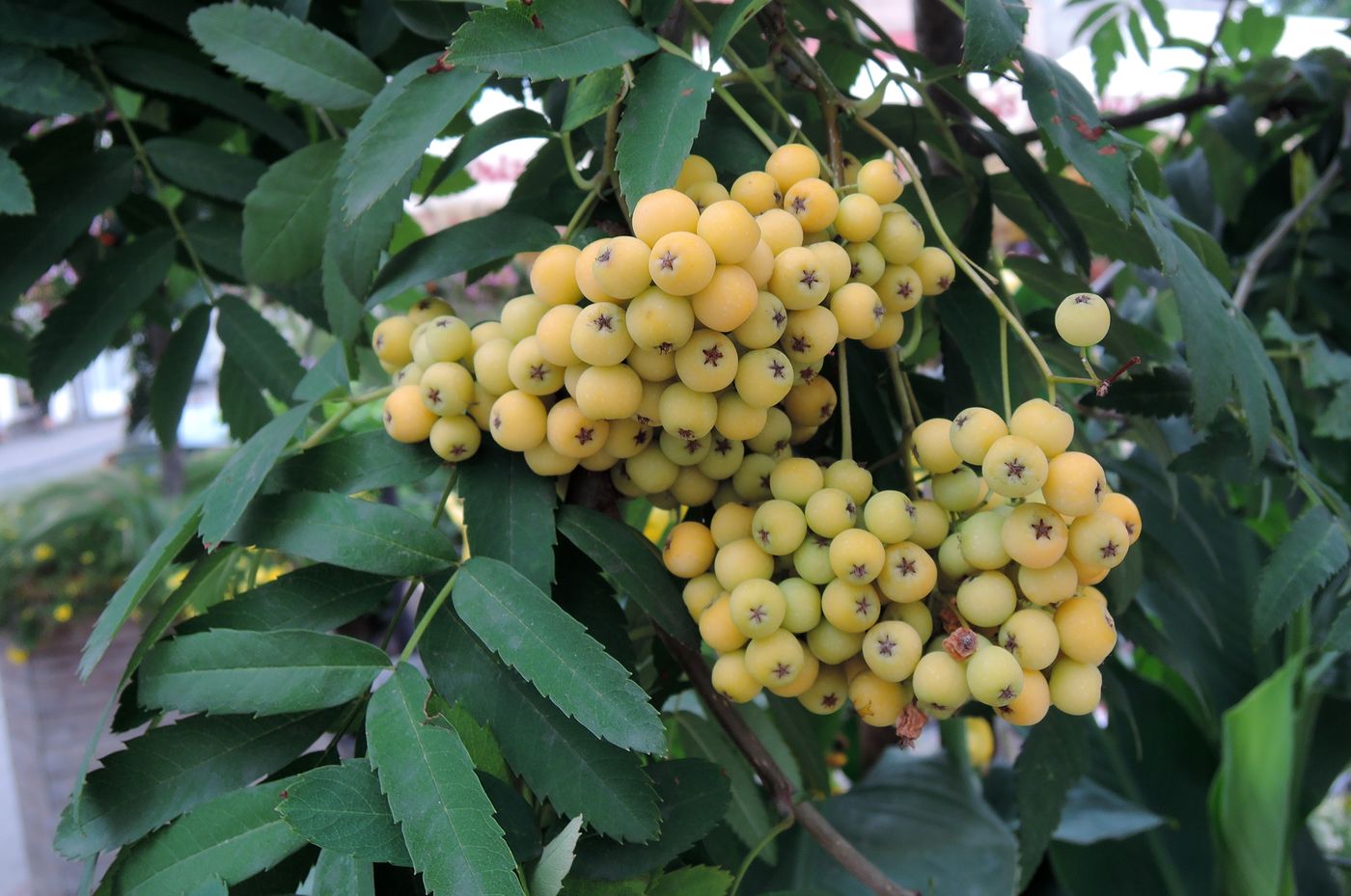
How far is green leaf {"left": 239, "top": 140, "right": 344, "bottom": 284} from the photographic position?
1.78 feet

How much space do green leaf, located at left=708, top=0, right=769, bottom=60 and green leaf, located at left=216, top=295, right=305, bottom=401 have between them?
35cm

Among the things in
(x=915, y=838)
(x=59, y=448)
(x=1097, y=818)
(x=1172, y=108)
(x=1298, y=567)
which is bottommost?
(x=59, y=448)

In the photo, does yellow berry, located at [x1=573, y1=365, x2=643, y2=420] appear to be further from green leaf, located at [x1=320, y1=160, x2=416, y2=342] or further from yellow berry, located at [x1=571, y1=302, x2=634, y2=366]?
green leaf, located at [x1=320, y1=160, x2=416, y2=342]

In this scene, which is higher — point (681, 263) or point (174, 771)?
point (681, 263)

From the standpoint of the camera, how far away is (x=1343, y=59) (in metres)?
0.92

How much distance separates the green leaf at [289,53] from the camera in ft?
1.72

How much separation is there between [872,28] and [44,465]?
606cm

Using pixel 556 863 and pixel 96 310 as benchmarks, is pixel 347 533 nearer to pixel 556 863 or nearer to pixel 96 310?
pixel 556 863

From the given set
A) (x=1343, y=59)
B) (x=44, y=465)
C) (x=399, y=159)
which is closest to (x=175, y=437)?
(x=399, y=159)

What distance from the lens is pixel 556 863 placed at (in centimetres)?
36

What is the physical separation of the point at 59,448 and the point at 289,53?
6707mm

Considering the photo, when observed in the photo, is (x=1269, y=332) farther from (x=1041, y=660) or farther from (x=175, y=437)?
(x=175, y=437)

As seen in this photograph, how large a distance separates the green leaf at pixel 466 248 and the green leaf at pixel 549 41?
0.10 m

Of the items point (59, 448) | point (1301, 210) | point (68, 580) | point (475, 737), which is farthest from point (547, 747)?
point (59, 448)
